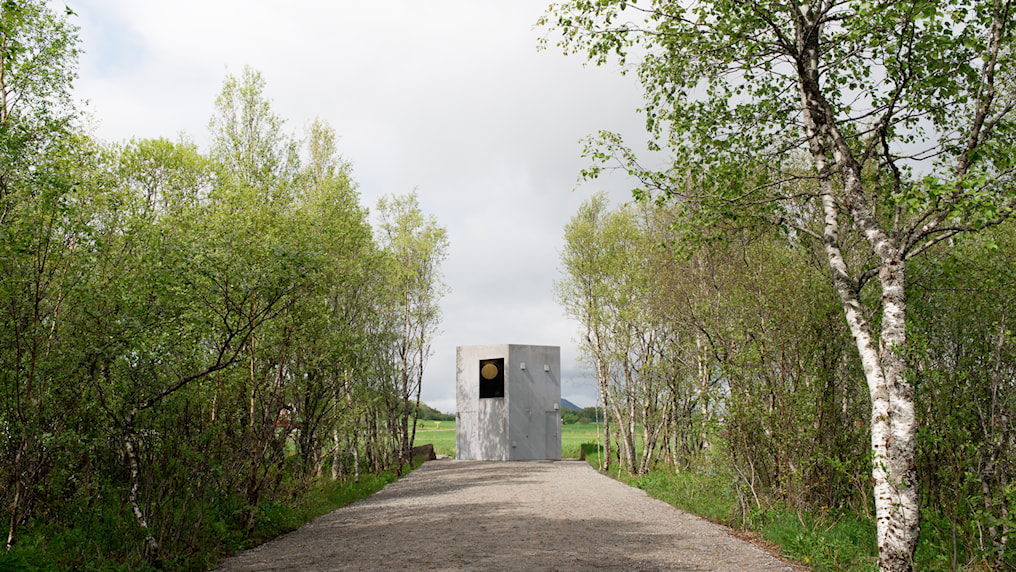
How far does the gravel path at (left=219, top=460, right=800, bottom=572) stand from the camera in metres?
6.98

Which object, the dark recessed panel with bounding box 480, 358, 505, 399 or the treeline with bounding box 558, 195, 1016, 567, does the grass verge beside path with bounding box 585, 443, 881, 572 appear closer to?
the treeline with bounding box 558, 195, 1016, 567

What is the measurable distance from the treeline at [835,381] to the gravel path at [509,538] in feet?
4.27

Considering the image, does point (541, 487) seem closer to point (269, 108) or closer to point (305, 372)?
point (305, 372)

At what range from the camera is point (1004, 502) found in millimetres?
5977

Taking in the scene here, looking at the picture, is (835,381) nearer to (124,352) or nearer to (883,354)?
(883,354)

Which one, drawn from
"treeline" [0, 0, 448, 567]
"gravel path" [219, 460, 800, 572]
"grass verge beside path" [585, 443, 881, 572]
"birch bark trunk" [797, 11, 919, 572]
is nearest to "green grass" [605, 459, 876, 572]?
"grass verge beside path" [585, 443, 881, 572]

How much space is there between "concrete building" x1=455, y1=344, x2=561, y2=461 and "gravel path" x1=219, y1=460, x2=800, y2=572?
13.9 meters

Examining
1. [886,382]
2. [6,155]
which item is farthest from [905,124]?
[6,155]

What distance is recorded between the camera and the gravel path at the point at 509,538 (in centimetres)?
698

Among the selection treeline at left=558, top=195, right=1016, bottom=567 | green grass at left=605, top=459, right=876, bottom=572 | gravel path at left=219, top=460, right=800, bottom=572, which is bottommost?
gravel path at left=219, top=460, right=800, bottom=572

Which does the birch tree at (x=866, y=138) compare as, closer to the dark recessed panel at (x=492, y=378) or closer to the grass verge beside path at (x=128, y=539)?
the grass verge beside path at (x=128, y=539)

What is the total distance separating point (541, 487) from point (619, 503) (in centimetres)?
347

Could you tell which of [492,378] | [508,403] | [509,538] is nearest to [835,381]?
A: [509,538]

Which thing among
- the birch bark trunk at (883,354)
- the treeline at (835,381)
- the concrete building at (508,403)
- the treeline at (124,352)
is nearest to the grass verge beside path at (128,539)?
the treeline at (124,352)
